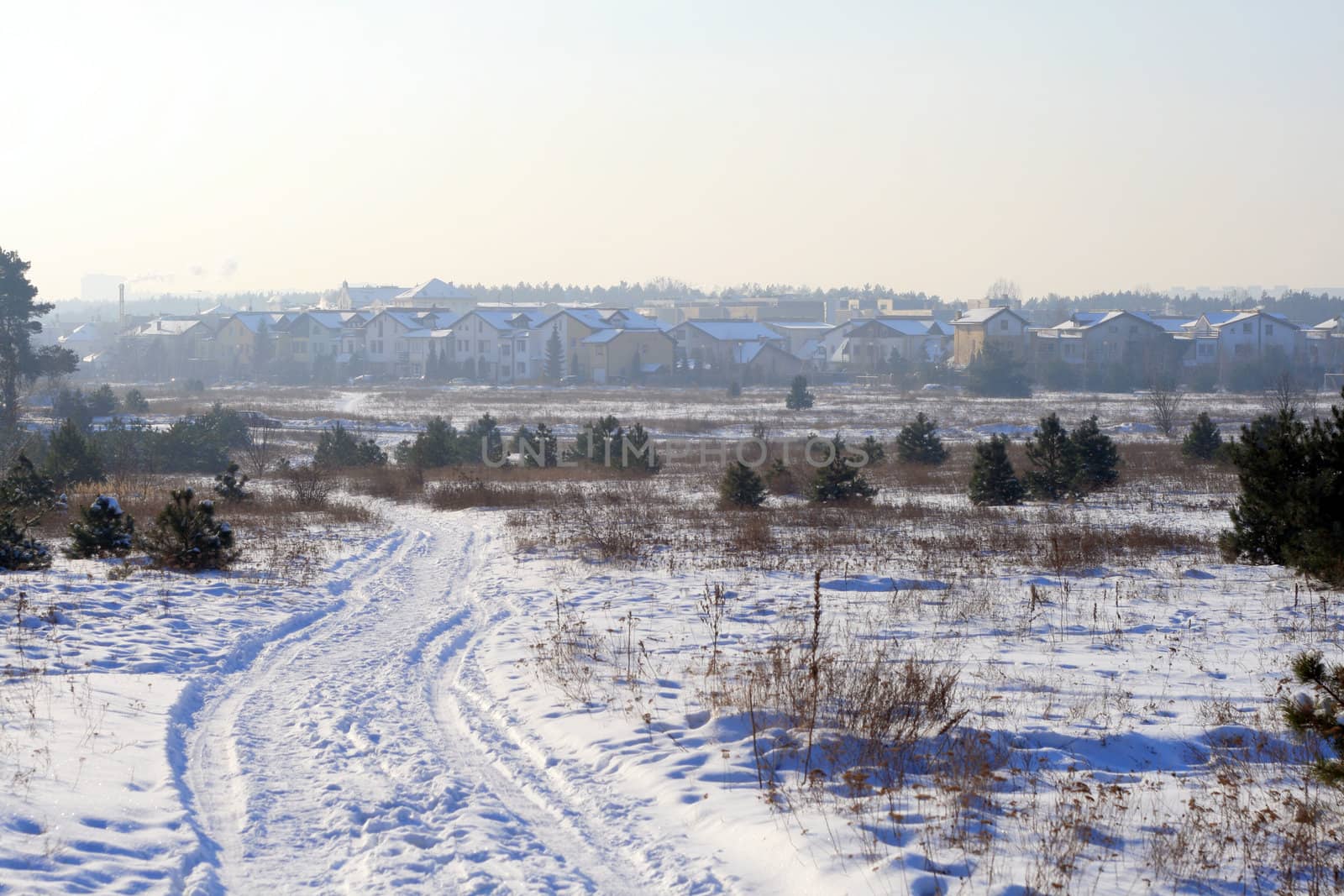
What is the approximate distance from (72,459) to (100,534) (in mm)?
12169

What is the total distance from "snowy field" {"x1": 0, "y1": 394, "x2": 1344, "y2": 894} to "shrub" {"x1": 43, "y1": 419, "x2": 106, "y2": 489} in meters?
12.0

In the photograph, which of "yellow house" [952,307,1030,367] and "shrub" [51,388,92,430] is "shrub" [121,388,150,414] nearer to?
"shrub" [51,388,92,430]

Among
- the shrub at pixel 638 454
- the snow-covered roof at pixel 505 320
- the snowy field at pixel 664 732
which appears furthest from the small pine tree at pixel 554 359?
the snowy field at pixel 664 732

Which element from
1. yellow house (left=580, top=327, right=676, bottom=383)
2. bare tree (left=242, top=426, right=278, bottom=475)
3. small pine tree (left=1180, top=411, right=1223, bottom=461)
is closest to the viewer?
bare tree (left=242, top=426, right=278, bottom=475)

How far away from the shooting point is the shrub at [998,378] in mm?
71625

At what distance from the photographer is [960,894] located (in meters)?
4.85

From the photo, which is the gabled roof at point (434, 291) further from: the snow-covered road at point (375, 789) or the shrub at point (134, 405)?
the snow-covered road at point (375, 789)

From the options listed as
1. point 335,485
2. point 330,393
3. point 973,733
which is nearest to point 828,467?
point 335,485

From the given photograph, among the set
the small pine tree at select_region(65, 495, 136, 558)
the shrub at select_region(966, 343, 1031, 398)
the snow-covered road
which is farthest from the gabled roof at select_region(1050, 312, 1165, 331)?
the snow-covered road

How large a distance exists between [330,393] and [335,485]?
54.7 metres

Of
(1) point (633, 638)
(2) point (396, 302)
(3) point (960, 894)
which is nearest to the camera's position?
(3) point (960, 894)

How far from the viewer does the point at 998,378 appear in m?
72.2

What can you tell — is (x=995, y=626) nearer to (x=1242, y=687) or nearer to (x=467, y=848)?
(x=1242, y=687)

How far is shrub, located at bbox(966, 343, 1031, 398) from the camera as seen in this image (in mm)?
71625
